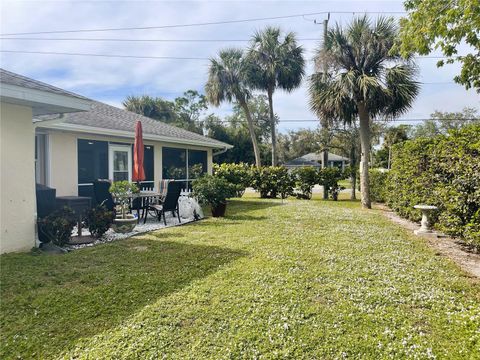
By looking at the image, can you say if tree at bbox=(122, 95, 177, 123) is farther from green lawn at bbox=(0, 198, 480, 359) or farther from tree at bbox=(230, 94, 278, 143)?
green lawn at bbox=(0, 198, 480, 359)

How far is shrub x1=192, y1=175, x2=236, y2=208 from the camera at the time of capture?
10.1 meters

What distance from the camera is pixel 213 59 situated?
22.2 metres

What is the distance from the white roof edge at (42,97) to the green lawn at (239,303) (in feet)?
8.66

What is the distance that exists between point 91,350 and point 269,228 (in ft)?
19.4

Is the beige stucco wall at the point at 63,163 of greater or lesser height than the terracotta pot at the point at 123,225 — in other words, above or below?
above

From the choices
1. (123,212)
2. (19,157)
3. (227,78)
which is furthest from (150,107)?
(19,157)

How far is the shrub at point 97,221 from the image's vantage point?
22.5 feet

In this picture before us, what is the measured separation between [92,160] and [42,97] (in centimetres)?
541

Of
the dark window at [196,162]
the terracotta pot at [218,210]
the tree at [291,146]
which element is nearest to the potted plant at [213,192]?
the terracotta pot at [218,210]

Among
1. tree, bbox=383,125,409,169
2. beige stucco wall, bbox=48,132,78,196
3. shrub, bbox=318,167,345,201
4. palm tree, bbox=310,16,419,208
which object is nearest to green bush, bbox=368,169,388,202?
shrub, bbox=318,167,345,201

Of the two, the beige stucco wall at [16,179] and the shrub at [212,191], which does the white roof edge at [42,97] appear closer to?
the beige stucco wall at [16,179]

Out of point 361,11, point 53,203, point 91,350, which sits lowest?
point 91,350

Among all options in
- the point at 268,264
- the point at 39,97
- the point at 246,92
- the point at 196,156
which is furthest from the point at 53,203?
the point at 246,92

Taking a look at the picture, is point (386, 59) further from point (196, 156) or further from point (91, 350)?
point (91, 350)
